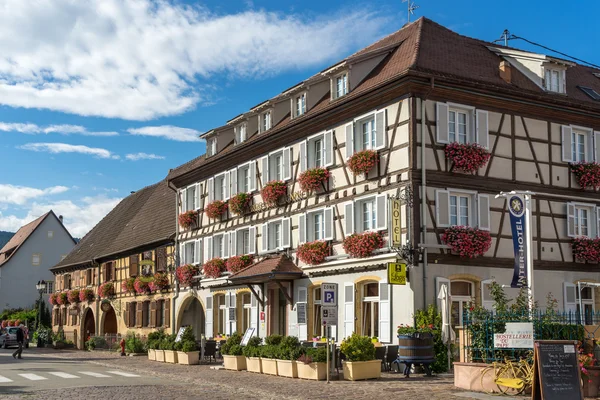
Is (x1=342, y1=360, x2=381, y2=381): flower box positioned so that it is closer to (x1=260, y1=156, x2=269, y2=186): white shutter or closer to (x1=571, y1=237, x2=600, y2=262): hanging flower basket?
(x1=571, y1=237, x2=600, y2=262): hanging flower basket

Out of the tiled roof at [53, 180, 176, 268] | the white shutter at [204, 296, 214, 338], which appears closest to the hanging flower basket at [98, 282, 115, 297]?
the tiled roof at [53, 180, 176, 268]

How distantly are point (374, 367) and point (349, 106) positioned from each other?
964 centimetres

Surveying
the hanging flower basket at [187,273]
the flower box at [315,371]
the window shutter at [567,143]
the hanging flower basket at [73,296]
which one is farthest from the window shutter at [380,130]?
the hanging flower basket at [73,296]

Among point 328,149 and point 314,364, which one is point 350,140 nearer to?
point 328,149

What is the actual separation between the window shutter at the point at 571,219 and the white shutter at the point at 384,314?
22.6 feet

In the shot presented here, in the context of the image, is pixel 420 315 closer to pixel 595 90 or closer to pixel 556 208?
pixel 556 208

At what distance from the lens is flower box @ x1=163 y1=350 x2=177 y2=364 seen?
3024 centimetres

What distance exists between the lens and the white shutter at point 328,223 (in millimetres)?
28094

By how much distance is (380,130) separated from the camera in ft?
85.5

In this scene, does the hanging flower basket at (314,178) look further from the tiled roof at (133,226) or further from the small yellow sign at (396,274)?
the tiled roof at (133,226)

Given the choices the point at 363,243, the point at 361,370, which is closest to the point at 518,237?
the point at 363,243

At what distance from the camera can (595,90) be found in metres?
31.2

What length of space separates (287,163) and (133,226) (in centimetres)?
2195

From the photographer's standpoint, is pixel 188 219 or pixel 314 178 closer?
pixel 314 178
